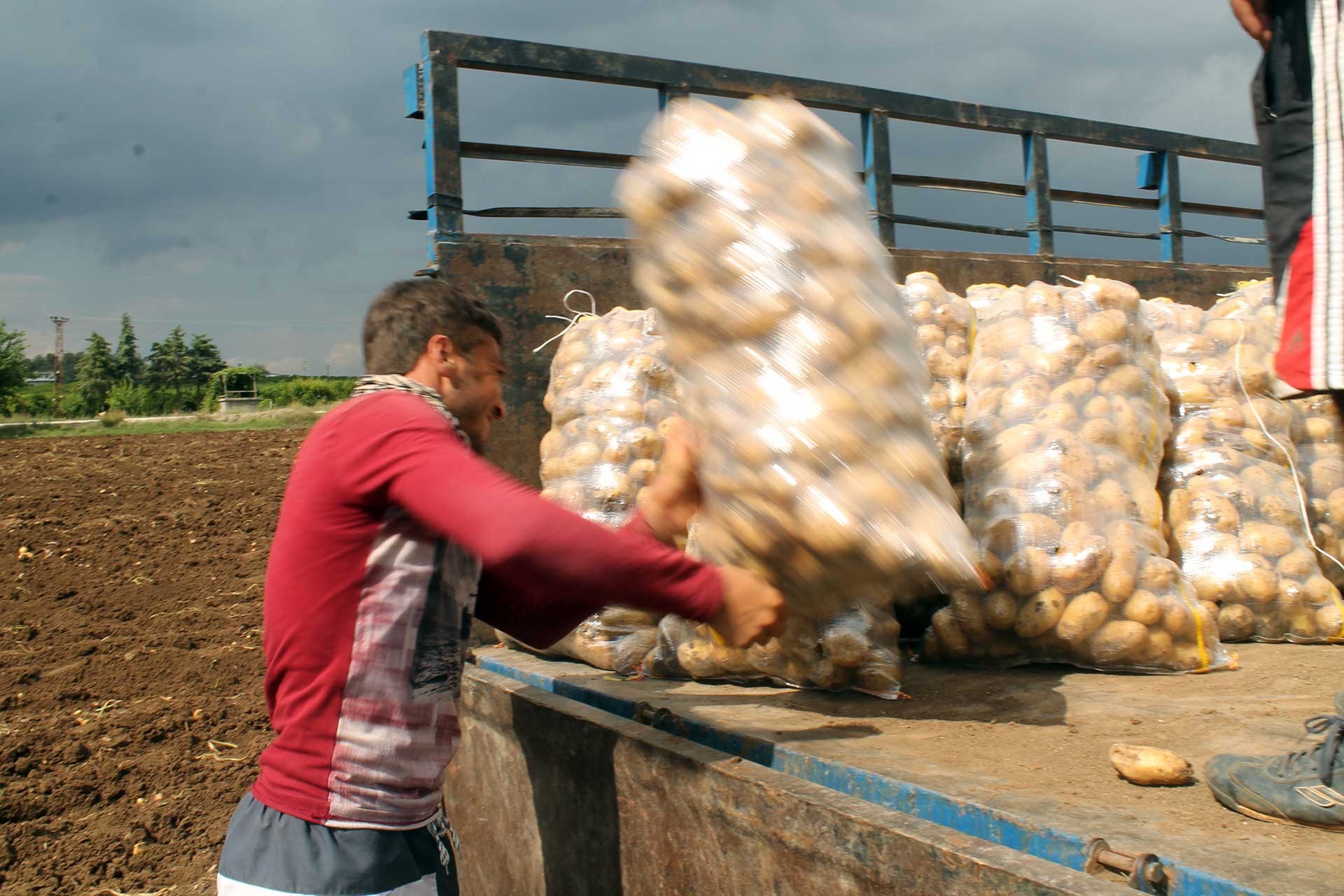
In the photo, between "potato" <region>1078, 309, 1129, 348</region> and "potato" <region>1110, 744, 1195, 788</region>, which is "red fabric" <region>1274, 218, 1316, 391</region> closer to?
"potato" <region>1110, 744, 1195, 788</region>

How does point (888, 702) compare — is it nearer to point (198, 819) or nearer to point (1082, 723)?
point (1082, 723)

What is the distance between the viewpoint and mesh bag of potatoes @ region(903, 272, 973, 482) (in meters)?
2.68

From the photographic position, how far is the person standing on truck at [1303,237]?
1.38 metres

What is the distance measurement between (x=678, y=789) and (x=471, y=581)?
531 mm

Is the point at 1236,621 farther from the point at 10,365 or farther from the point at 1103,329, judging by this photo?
the point at 10,365

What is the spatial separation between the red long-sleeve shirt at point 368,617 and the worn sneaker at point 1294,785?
30.9 inches

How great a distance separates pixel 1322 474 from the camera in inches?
111

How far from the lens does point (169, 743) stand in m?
4.26

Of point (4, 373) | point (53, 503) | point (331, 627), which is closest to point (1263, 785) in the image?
point (331, 627)

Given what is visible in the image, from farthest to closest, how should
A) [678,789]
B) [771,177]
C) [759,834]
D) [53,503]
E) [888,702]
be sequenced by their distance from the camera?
[53,503] → [888,702] → [678,789] → [759,834] → [771,177]

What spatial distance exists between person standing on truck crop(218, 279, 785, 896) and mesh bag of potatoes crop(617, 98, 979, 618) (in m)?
0.12

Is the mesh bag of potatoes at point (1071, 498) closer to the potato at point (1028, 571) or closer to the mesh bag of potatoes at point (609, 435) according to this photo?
the potato at point (1028, 571)

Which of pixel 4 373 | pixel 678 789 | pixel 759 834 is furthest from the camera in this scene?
pixel 4 373

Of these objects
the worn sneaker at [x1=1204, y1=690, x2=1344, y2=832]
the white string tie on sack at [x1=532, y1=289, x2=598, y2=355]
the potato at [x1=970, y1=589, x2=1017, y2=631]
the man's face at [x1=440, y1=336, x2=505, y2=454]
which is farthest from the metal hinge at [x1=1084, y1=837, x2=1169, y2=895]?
the white string tie on sack at [x1=532, y1=289, x2=598, y2=355]
